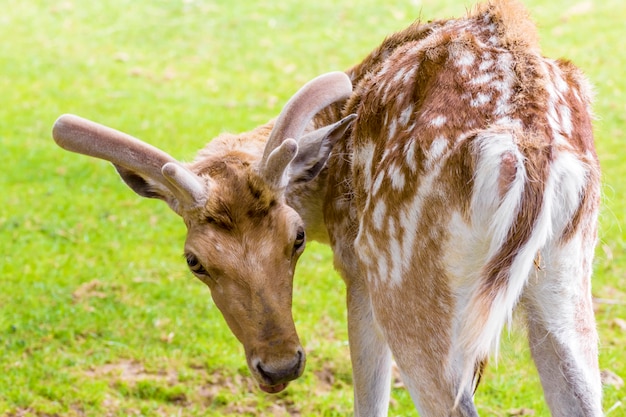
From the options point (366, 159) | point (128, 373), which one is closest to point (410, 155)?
point (366, 159)

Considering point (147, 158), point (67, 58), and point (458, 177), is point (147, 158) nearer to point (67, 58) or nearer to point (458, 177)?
point (458, 177)

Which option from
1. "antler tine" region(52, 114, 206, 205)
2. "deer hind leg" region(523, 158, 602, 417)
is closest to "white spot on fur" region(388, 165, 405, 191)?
"deer hind leg" region(523, 158, 602, 417)

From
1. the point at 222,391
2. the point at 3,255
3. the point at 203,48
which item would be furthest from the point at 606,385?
the point at 203,48

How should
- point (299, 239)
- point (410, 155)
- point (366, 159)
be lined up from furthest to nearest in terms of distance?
point (299, 239) → point (366, 159) → point (410, 155)

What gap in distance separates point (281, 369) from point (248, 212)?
73 centimetres

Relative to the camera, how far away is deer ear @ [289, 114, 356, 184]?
4.55 meters

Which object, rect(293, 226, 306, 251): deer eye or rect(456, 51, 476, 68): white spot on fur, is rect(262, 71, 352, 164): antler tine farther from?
rect(456, 51, 476, 68): white spot on fur

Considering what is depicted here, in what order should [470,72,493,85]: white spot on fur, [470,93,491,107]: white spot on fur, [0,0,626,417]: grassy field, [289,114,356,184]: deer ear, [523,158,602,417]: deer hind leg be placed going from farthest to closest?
[0,0,626,417]: grassy field < [289,114,356,184]: deer ear < [470,72,493,85]: white spot on fur < [470,93,491,107]: white spot on fur < [523,158,602,417]: deer hind leg

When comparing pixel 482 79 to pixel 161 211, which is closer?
pixel 482 79

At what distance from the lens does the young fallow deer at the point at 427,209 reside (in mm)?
3232

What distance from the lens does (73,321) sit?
6371 mm

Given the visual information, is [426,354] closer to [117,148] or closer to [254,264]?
[254,264]

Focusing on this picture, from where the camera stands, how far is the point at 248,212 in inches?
164

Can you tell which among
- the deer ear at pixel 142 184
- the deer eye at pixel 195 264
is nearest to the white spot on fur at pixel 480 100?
the deer eye at pixel 195 264
